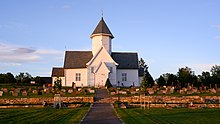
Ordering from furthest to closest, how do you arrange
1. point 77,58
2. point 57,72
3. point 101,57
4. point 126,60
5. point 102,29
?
point 57,72
point 126,60
point 77,58
point 102,29
point 101,57

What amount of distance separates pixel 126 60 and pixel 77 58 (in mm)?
9628

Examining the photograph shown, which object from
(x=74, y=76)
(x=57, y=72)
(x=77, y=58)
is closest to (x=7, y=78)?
(x=57, y=72)

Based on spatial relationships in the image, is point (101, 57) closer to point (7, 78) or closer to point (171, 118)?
point (7, 78)

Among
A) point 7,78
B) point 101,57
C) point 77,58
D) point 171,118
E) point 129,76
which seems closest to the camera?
point 171,118

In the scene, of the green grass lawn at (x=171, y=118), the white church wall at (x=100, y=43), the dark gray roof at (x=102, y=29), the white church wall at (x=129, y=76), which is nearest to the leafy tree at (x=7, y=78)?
Answer: the white church wall at (x=100, y=43)

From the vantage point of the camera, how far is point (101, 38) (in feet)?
215

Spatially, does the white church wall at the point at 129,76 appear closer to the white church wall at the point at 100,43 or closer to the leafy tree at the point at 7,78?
the white church wall at the point at 100,43

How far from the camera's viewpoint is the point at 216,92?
4731cm

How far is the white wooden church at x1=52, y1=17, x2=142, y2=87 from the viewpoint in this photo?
2499 inches

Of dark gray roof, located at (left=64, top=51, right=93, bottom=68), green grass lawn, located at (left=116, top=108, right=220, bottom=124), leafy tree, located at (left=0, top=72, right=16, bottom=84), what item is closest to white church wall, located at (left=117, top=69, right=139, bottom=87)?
dark gray roof, located at (left=64, top=51, right=93, bottom=68)

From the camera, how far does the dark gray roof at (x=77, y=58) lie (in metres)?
65.6

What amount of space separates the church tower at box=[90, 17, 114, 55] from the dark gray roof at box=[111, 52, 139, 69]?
2.94 meters

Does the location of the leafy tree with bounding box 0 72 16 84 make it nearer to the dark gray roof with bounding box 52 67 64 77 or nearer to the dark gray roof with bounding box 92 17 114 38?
the dark gray roof with bounding box 52 67 64 77

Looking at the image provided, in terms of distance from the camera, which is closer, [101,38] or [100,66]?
[100,66]
